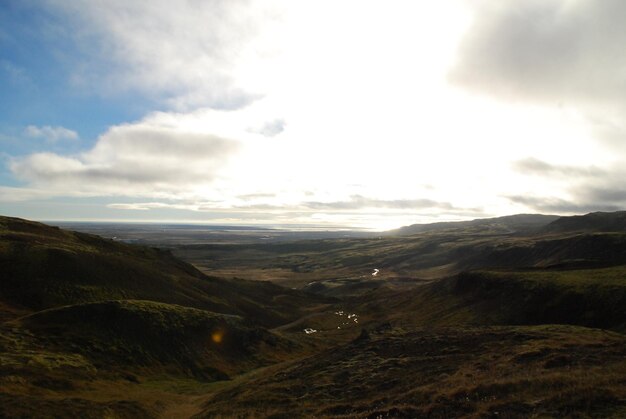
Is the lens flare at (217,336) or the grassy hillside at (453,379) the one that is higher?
the grassy hillside at (453,379)

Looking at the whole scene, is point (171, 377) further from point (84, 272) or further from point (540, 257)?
point (540, 257)

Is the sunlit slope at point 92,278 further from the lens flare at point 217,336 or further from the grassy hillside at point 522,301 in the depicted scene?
the grassy hillside at point 522,301

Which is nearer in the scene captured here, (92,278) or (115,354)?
(115,354)

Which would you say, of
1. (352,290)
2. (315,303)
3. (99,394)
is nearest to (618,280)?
(99,394)

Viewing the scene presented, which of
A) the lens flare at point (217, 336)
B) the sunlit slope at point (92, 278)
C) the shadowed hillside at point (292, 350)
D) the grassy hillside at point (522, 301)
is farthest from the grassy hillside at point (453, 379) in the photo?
the sunlit slope at point (92, 278)

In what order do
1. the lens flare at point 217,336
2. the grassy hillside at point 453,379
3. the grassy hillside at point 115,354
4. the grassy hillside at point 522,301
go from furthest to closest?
the lens flare at point 217,336
the grassy hillside at point 522,301
the grassy hillside at point 115,354
the grassy hillside at point 453,379

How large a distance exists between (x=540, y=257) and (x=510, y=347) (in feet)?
488

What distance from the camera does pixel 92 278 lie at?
80.2 metres

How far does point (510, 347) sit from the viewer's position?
37562mm

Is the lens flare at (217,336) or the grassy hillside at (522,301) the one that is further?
the lens flare at (217,336)

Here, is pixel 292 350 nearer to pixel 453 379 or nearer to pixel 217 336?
pixel 217 336

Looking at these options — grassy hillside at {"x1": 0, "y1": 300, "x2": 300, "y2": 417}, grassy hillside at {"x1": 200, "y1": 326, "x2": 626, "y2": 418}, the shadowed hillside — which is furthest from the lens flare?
grassy hillside at {"x1": 200, "y1": 326, "x2": 626, "y2": 418}

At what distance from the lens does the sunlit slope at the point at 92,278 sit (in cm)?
7031

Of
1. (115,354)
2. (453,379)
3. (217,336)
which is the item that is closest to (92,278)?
(217,336)
